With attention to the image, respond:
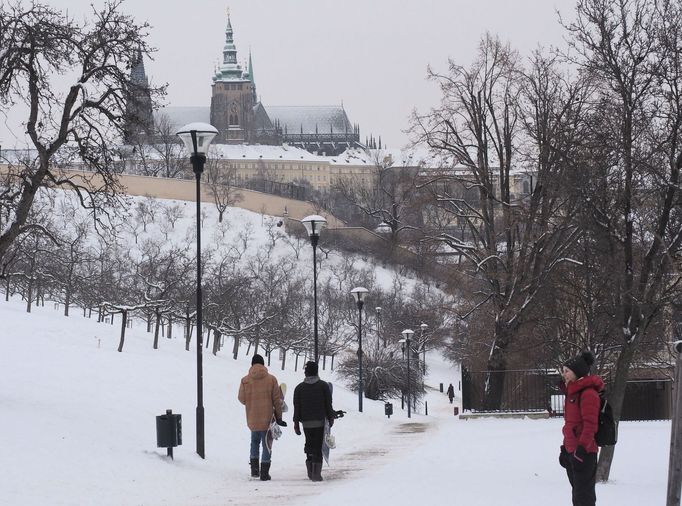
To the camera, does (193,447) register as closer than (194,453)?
No

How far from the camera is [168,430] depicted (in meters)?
15.8

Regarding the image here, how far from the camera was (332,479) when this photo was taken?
51.1 ft

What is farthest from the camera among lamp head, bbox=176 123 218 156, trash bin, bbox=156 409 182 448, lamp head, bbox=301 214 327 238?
lamp head, bbox=301 214 327 238

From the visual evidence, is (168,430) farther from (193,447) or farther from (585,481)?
(585,481)

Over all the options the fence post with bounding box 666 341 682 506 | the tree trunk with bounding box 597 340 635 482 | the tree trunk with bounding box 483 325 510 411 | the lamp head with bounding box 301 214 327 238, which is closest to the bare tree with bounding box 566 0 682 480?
the tree trunk with bounding box 597 340 635 482

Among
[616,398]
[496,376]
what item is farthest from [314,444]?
[496,376]

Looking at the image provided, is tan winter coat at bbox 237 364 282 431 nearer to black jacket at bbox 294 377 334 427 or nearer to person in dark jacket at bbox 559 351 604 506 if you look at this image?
black jacket at bbox 294 377 334 427

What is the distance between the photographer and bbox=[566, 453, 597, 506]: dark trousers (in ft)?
33.5

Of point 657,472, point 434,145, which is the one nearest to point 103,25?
point 657,472

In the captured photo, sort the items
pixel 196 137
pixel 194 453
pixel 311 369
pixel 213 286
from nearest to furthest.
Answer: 1. pixel 311 369
2. pixel 194 453
3. pixel 196 137
4. pixel 213 286

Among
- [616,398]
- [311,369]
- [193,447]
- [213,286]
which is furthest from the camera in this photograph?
[213,286]

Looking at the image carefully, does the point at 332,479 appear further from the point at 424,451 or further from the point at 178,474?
the point at 424,451

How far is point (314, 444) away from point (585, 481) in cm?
577

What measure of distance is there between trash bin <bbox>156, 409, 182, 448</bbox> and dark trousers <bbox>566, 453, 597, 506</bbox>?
22.7ft
